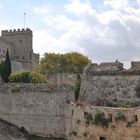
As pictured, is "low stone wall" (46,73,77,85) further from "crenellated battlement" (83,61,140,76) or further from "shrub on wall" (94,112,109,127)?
"shrub on wall" (94,112,109,127)

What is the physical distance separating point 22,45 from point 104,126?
45874mm

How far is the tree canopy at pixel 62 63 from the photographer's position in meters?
58.7

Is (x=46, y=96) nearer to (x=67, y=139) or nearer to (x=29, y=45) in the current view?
(x=67, y=139)

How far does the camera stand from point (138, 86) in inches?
1261

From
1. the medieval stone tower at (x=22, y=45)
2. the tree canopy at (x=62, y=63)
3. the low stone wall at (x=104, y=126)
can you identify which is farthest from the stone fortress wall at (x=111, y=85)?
the medieval stone tower at (x=22, y=45)

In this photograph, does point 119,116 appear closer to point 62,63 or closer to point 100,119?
point 100,119

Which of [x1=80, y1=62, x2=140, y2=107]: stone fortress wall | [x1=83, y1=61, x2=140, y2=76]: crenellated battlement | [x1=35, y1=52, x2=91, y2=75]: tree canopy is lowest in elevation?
[x1=80, y1=62, x2=140, y2=107]: stone fortress wall

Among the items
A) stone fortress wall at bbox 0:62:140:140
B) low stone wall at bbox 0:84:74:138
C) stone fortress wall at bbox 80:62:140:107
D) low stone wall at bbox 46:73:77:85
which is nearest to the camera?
stone fortress wall at bbox 0:62:140:140

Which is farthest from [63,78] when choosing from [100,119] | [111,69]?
[100,119]

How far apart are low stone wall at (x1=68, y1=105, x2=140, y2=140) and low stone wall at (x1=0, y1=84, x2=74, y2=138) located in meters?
2.16

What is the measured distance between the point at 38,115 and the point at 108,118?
24.4 feet

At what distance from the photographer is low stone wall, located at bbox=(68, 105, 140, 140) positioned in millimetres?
27406

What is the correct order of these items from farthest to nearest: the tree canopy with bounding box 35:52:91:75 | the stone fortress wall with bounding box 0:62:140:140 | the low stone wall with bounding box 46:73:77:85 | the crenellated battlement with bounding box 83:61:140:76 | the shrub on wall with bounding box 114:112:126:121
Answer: the tree canopy with bounding box 35:52:91:75, the low stone wall with bounding box 46:73:77:85, the crenellated battlement with bounding box 83:61:140:76, the stone fortress wall with bounding box 0:62:140:140, the shrub on wall with bounding box 114:112:126:121

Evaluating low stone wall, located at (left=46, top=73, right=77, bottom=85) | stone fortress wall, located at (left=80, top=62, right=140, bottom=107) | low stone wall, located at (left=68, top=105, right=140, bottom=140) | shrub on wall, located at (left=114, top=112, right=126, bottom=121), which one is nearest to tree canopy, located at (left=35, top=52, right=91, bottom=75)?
low stone wall, located at (left=46, top=73, right=77, bottom=85)
